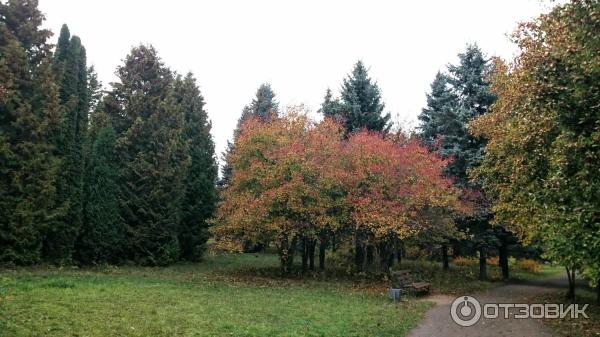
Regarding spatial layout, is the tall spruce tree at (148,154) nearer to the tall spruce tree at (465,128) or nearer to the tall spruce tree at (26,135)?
the tall spruce tree at (26,135)

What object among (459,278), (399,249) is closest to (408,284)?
(459,278)

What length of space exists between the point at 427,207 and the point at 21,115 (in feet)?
62.0

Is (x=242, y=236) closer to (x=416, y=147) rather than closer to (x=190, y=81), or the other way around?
(x=416, y=147)

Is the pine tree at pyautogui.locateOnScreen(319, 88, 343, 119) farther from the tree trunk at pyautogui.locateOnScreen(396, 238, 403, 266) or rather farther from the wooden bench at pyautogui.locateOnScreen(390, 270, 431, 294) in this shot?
the wooden bench at pyautogui.locateOnScreen(390, 270, 431, 294)

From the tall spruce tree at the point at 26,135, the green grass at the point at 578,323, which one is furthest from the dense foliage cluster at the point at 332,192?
the tall spruce tree at the point at 26,135

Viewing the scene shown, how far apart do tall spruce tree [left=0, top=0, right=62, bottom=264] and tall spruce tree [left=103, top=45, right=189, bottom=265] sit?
16.2ft

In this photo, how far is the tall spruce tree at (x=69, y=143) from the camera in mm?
21047

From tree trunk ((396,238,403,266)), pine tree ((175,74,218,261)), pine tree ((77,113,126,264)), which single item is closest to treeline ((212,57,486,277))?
tree trunk ((396,238,403,266))

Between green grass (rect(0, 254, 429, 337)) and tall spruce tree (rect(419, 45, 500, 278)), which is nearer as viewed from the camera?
green grass (rect(0, 254, 429, 337))

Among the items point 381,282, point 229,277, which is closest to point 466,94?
point 381,282

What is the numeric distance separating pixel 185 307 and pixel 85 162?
1507 cm

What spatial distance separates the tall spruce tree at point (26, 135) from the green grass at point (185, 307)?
6.06ft

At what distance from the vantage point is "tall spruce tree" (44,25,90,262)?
21047 millimetres

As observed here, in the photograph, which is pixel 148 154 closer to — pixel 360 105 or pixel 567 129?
pixel 360 105
